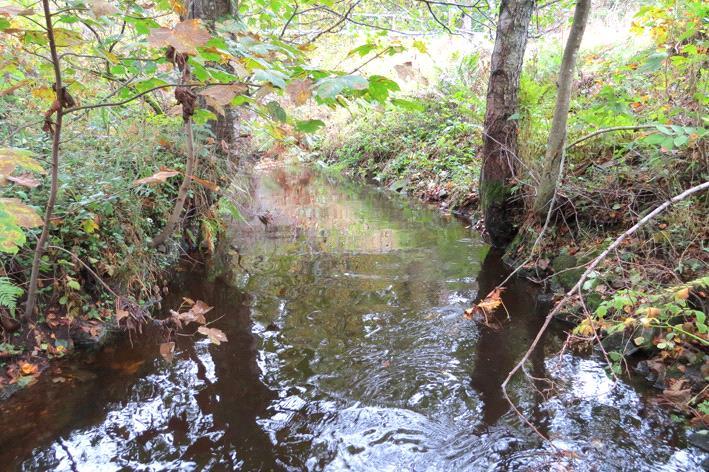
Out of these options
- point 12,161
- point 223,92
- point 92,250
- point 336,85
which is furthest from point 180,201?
point 336,85

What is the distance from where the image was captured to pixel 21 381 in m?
3.18

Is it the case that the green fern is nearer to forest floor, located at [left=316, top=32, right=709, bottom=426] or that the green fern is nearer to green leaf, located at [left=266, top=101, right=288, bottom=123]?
green leaf, located at [left=266, top=101, right=288, bottom=123]

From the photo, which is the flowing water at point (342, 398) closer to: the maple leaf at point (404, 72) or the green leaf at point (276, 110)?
the green leaf at point (276, 110)

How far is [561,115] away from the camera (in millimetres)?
4797

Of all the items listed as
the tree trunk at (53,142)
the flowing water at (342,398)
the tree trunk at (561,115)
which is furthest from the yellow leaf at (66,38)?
the tree trunk at (561,115)

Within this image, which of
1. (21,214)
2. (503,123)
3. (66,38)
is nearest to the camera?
(21,214)

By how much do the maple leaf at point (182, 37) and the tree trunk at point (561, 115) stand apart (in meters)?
4.20

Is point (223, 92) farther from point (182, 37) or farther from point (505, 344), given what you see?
point (505, 344)

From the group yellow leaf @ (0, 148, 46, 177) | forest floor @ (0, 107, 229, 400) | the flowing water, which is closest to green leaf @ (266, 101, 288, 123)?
yellow leaf @ (0, 148, 46, 177)

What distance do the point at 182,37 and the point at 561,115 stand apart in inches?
172

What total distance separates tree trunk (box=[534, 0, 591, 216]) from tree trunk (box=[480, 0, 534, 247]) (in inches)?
20.7

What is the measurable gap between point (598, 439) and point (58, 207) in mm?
4360

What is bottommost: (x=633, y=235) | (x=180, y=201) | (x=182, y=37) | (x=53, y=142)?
(x=633, y=235)

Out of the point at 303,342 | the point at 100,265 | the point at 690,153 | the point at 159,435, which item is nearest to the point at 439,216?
the point at 690,153
